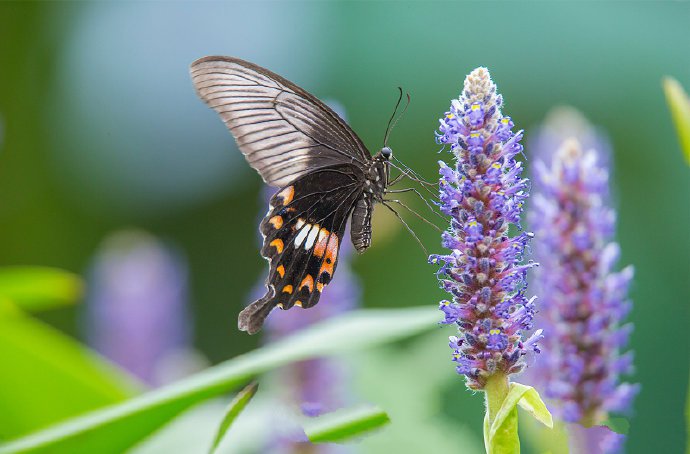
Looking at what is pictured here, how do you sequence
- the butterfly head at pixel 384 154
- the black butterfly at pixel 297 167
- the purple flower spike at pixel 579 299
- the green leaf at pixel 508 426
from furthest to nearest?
the butterfly head at pixel 384 154, the black butterfly at pixel 297 167, the purple flower spike at pixel 579 299, the green leaf at pixel 508 426

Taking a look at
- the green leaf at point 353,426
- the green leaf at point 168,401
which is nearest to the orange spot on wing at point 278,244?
the green leaf at point 168,401

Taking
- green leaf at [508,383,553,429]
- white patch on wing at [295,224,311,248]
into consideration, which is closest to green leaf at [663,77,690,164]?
green leaf at [508,383,553,429]

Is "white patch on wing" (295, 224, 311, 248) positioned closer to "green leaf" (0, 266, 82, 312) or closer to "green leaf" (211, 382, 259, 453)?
"green leaf" (0, 266, 82, 312)

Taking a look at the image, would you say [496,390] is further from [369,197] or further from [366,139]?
[366,139]

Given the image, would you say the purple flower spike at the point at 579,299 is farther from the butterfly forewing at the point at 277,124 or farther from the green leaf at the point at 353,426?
the butterfly forewing at the point at 277,124

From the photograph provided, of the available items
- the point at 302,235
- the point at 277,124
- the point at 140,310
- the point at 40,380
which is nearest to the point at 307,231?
the point at 302,235
